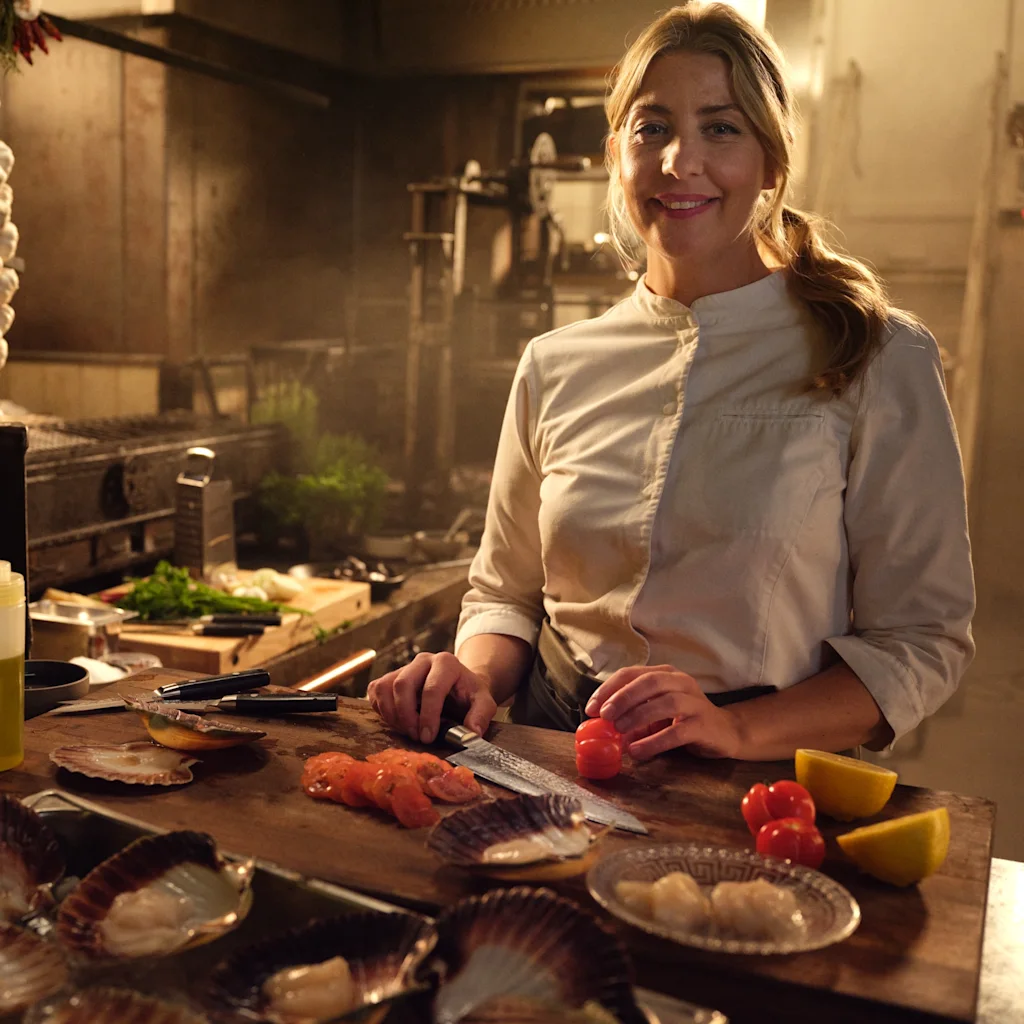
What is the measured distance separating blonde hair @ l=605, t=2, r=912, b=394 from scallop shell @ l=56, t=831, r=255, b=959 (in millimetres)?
1167

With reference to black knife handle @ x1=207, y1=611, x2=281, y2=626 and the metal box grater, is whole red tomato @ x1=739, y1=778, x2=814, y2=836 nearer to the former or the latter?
black knife handle @ x1=207, y1=611, x2=281, y2=626

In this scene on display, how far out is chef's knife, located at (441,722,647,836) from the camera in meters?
1.33

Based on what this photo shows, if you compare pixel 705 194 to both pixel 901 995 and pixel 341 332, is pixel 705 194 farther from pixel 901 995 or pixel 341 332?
pixel 341 332

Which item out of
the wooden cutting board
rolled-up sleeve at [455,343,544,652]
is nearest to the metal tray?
rolled-up sleeve at [455,343,544,652]

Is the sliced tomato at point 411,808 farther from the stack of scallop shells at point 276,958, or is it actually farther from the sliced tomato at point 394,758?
the stack of scallop shells at point 276,958

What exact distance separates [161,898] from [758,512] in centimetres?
108

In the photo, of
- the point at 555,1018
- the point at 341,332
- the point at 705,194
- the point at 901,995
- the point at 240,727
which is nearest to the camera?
the point at 555,1018

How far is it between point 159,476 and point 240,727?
245 centimetres

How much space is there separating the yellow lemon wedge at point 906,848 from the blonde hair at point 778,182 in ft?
2.57

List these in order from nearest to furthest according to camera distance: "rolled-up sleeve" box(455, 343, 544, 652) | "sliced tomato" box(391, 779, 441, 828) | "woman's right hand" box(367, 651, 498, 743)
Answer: "sliced tomato" box(391, 779, 441, 828), "woman's right hand" box(367, 651, 498, 743), "rolled-up sleeve" box(455, 343, 544, 652)

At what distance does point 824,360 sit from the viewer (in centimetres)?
183

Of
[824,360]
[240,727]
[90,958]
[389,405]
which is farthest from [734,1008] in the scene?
[389,405]

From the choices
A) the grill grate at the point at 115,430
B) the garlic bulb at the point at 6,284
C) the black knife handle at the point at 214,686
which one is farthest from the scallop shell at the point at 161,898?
the grill grate at the point at 115,430

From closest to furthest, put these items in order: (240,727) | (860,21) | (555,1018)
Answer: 1. (555,1018)
2. (240,727)
3. (860,21)
